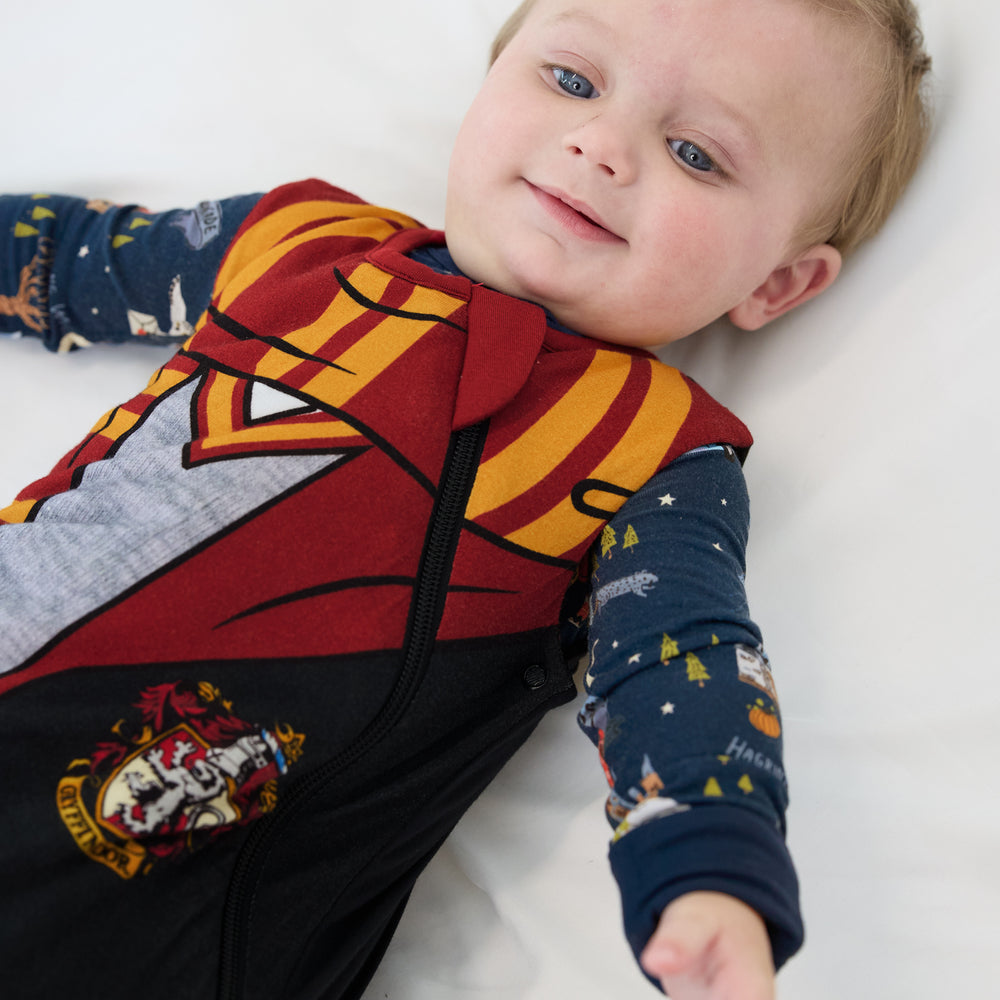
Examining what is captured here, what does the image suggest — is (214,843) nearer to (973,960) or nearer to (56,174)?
(973,960)

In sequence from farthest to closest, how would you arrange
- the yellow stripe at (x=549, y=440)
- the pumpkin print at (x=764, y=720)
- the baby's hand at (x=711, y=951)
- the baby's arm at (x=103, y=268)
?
the baby's arm at (x=103, y=268) < the yellow stripe at (x=549, y=440) < the pumpkin print at (x=764, y=720) < the baby's hand at (x=711, y=951)

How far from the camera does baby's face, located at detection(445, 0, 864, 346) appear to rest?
0.79 metres

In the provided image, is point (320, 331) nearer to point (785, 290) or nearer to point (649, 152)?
point (649, 152)

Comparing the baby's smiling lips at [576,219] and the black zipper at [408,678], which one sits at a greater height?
the baby's smiling lips at [576,219]

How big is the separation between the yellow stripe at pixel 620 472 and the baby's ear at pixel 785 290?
0.68 ft

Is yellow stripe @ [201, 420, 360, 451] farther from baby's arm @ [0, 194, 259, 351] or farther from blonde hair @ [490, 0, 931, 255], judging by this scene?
blonde hair @ [490, 0, 931, 255]

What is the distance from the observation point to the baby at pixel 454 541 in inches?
24.8

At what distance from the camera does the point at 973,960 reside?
711 mm

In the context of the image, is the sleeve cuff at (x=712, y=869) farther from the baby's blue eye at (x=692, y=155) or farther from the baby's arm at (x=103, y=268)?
the baby's arm at (x=103, y=268)

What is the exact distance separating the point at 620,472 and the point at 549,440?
2.7 inches

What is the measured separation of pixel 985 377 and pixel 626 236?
1.21ft

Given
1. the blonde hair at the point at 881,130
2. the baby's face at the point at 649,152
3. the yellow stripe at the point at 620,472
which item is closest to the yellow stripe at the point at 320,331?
the baby's face at the point at 649,152

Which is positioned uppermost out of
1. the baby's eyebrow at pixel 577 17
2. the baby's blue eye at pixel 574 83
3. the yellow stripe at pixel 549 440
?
the baby's eyebrow at pixel 577 17

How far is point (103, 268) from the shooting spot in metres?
1.07
